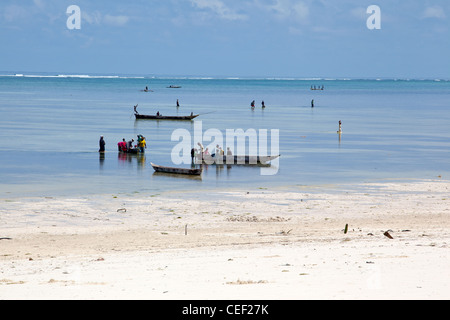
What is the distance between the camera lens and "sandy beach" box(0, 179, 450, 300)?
452 inches

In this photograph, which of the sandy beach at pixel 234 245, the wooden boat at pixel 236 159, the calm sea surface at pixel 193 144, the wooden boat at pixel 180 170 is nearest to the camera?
the sandy beach at pixel 234 245

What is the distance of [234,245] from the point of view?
17656 millimetres

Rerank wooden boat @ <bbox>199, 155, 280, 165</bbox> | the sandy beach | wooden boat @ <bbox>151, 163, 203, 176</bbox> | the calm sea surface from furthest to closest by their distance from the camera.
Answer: wooden boat @ <bbox>199, 155, 280, 165</bbox>
wooden boat @ <bbox>151, 163, 203, 176</bbox>
the calm sea surface
the sandy beach

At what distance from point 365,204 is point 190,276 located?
56.5 feet

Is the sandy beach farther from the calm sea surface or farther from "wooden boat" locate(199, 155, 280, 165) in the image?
"wooden boat" locate(199, 155, 280, 165)

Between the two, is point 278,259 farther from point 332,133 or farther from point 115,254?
point 332,133

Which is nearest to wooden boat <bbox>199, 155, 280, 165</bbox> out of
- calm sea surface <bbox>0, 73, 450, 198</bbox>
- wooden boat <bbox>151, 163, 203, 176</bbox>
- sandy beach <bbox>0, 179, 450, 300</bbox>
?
calm sea surface <bbox>0, 73, 450, 198</bbox>

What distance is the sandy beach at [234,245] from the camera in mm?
11484

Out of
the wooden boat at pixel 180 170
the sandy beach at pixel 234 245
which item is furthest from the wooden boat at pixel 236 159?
the sandy beach at pixel 234 245

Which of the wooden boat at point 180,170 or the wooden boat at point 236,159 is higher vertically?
the wooden boat at point 236,159

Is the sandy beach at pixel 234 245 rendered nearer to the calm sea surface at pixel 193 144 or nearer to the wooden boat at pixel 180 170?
the calm sea surface at pixel 193 144

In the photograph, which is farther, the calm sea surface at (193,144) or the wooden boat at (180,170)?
the wooden boat at (180,170)

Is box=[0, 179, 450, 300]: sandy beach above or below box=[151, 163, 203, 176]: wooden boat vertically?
below

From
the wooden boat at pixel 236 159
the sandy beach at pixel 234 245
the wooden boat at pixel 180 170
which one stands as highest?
the wooden boat at pixel 236 159
